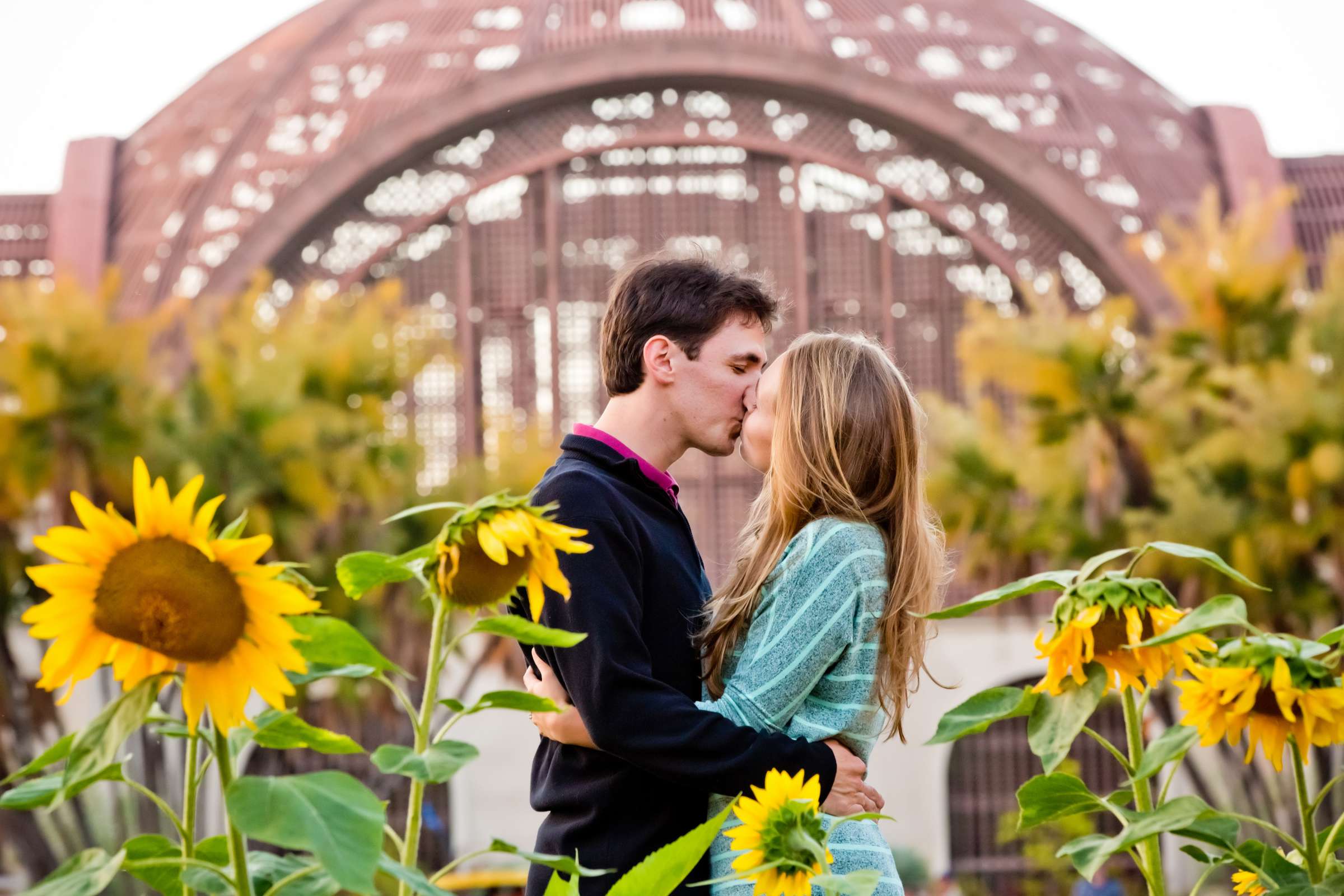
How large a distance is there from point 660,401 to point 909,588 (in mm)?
561

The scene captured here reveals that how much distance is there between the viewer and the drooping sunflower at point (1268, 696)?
116cm

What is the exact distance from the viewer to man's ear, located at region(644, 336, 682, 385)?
2.34 metres

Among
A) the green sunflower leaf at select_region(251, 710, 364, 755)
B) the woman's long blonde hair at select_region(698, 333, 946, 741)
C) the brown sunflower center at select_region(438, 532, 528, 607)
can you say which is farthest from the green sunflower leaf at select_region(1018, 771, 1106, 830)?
the woman's long blonde hair at select_region(698, 333, 946, 741)

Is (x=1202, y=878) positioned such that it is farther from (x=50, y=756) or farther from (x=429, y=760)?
(x=50, y=756)

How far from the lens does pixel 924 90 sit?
13.6 meters

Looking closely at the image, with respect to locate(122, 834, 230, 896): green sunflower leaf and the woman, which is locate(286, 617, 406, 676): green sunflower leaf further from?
the woman

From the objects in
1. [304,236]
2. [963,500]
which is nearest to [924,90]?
[963,500]

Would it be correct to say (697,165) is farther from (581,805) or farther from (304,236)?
(581,805)

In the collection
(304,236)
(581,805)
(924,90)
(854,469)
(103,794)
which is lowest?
(103,794)

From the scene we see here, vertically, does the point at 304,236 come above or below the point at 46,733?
above

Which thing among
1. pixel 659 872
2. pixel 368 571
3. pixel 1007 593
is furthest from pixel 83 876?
pixel 1007 593

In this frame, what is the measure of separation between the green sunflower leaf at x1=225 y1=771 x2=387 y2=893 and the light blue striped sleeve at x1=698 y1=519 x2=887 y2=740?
1008 mm

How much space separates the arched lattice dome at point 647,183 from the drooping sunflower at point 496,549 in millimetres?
12381

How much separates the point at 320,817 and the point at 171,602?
20 cm
